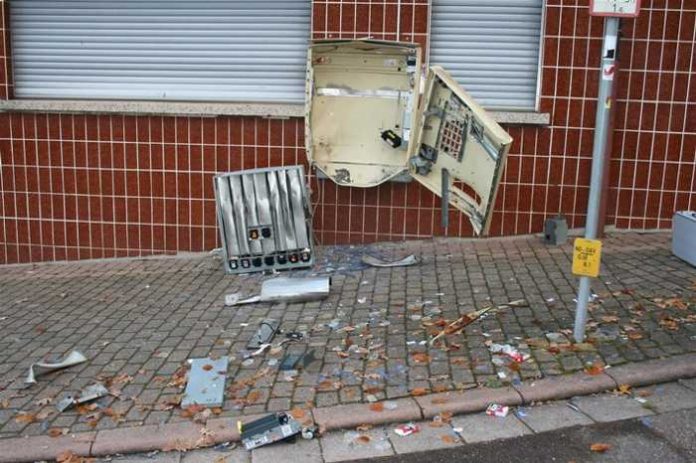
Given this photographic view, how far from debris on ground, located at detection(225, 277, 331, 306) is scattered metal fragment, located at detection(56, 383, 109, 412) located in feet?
6.01

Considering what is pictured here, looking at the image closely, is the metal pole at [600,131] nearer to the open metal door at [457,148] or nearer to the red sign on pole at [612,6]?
the red sign on pole at [612,6]

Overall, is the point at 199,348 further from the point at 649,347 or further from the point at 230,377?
the point at 649,347

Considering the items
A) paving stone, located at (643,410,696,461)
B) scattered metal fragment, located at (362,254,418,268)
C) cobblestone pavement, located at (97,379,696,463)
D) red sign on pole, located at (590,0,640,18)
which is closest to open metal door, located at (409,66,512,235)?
scattered metal fragment, located at (362,254,418,268)

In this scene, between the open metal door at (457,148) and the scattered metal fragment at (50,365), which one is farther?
the open metal door at (457,148)

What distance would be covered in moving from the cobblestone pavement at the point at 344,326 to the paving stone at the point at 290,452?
37cm

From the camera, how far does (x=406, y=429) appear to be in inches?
167

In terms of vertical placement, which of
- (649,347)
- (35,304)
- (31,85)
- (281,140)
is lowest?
(35,304)

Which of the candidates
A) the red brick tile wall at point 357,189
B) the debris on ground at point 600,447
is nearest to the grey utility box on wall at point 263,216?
the red brick tile wall at point 357,189

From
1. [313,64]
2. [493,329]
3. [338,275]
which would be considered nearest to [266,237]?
[338,275]

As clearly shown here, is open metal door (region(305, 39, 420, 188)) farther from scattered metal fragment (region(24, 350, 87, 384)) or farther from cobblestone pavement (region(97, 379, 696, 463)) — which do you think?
cobblestone pavement (region(97, 379, 696, 463))

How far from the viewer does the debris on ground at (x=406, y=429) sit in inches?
165

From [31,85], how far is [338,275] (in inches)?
184

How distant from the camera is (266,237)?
7.51 m

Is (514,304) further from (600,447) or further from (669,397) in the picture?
(600,447)
